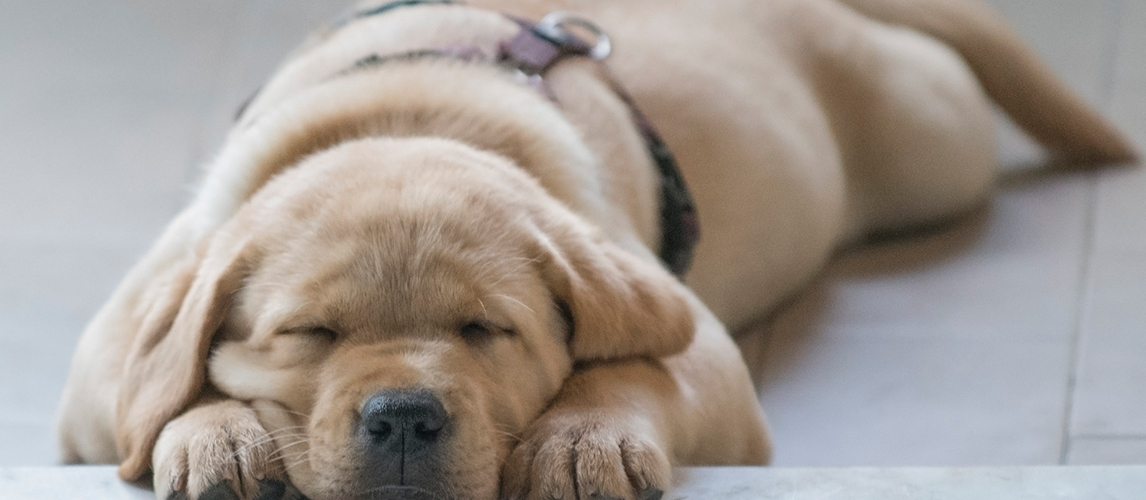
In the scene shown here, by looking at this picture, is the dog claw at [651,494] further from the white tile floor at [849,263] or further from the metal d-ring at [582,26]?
the metal d-ring at [582,26]

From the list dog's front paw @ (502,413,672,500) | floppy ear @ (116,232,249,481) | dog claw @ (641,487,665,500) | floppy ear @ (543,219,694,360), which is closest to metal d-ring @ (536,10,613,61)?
floppy ear @ (543,219,694,360)

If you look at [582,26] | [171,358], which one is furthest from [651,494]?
[582,26]

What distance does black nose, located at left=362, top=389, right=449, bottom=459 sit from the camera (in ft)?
6.34

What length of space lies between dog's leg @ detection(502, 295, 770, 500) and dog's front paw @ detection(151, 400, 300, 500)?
383 mm

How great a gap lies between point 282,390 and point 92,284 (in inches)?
85.6

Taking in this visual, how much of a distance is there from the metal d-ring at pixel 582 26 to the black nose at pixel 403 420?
1577 mm

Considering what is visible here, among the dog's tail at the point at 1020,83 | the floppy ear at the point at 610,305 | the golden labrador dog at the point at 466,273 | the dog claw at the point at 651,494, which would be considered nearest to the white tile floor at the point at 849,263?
the dog's tail at the point at 1020,83

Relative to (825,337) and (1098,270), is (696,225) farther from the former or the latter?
(1098,270)

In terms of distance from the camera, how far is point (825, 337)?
369 centimetres

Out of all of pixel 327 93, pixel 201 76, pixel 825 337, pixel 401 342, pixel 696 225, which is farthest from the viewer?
pixel 201 76

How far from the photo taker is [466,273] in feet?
7.08

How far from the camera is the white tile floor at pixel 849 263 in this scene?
10.6 feet

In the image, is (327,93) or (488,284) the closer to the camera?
(488,284)

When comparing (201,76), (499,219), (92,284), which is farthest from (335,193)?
(201,76)
